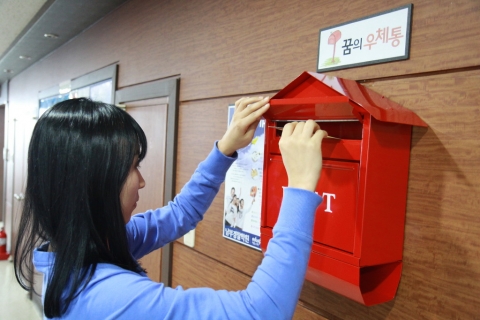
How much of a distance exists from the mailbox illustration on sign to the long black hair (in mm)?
367

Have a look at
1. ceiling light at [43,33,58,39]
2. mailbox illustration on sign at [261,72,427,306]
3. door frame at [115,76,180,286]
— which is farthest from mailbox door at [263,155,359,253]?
ceiling light at [43,33,58,39]

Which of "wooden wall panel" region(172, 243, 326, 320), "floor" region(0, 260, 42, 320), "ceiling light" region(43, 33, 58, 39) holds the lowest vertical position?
"floor" region(0, 260, 42, 320)

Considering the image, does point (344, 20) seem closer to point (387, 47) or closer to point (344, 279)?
point (387, 47)

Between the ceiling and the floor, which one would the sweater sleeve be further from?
the floor

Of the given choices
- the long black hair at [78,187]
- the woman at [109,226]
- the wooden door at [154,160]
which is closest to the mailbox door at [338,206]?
the woman at [109,226]

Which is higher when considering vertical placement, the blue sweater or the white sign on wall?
the white sign on wall

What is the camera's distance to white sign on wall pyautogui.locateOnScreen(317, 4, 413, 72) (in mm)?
849

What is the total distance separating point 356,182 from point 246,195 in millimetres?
612

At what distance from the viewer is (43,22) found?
2568mm

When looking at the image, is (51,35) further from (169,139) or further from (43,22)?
(169,139)

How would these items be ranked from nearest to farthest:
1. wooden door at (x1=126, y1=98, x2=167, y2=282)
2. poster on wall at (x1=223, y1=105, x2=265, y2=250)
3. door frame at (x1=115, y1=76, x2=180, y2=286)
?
poster on wall at (x1=223, y1=105, x2=265, y2=250), door frame at (x1=115, y1=76, x2=180, y2=286), wooden door at (x1=126, y1=98, x2=167, y2=282)

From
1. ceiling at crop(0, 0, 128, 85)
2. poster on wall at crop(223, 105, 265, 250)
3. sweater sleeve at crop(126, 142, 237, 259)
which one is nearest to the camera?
sweater sleeve at crop(126, 142, 237, 259)

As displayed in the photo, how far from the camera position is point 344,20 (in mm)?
975

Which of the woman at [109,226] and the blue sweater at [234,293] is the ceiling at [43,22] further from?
the blue sweater at [234,293]
